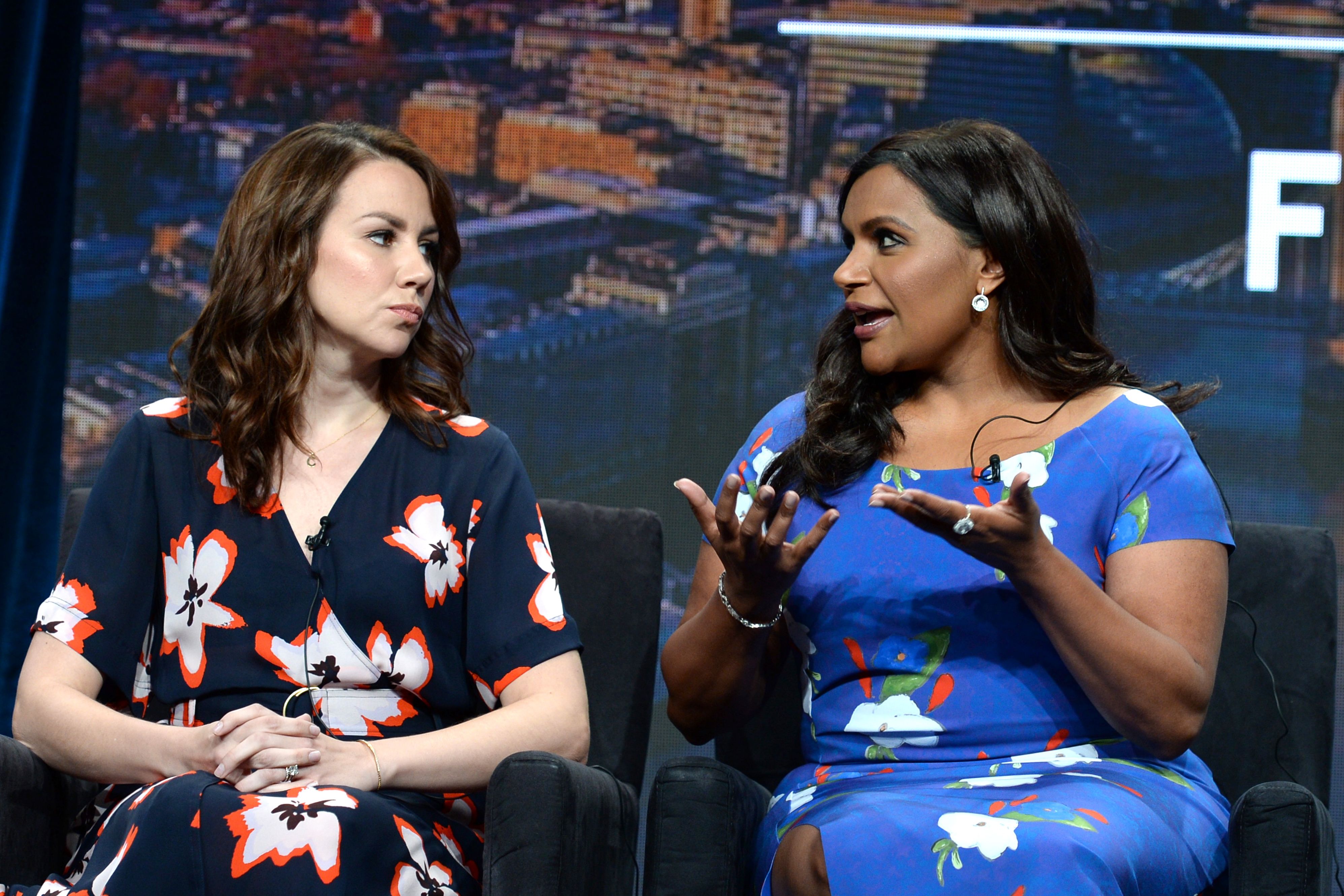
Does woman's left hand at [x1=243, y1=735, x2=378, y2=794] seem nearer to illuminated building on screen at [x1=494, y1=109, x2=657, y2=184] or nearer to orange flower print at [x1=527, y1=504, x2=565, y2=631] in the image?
orange flower print at [x1=527, y1=504, x2=565, y2=631]

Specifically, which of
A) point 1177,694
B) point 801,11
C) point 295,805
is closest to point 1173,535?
point 1177,694

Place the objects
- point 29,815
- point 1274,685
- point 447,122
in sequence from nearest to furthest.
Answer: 1. point 29,815
2. point 1274,685
3. point 447,122

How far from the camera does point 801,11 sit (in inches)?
116

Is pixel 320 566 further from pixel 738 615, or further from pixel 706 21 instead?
pixel 706 21

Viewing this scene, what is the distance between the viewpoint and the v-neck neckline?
1678 millimetres

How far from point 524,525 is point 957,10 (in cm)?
183

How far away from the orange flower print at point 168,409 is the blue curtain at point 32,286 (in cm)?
133

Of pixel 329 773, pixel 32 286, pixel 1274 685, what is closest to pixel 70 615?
pixel 329 773

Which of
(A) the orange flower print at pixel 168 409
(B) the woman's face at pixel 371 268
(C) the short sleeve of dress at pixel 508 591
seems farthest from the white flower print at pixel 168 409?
(C) the short sleeve of dress at pixel 508 591

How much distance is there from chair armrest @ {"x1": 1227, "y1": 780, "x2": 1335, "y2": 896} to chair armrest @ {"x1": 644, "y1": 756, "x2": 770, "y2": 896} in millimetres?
591

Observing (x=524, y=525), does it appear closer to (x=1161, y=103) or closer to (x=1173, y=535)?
(x=1173, y=535)

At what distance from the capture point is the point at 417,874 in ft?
4.83

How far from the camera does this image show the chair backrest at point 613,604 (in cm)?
200

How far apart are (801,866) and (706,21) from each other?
2.11 m
